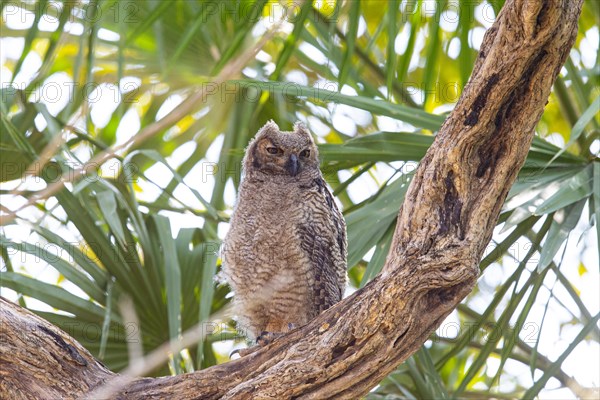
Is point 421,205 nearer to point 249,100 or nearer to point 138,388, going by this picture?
point 138,388

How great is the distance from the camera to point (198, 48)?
19.9 feet

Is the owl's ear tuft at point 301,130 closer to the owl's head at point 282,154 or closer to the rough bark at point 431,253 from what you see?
the owl's head at point 282,154

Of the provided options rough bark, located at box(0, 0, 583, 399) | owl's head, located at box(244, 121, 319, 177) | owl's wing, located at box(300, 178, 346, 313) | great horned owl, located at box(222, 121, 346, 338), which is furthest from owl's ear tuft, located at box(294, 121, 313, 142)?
rough bark, located at box(0, 0, 583, 399)

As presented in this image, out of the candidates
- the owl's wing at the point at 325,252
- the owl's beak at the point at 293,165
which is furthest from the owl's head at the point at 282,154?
the owl's wing at the point at 325,252

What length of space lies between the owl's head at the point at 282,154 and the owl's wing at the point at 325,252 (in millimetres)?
328

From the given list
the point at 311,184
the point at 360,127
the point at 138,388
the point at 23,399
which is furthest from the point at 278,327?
the point at 360,127

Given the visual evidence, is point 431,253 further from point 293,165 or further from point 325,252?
point 293,165

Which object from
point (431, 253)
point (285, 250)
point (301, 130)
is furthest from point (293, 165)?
point (431, 253)

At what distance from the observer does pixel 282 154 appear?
15.2ft

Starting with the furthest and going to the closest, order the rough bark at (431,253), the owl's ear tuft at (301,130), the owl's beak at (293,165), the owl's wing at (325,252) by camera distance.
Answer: the owl's ear tuft at (301,130)
the owl's beak at (293,165)
the owl's wing at (325,252)
the rough bark at (431,253)

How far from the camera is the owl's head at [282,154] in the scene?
4559 millimetres

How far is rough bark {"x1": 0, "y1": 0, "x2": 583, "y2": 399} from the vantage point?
117 inches

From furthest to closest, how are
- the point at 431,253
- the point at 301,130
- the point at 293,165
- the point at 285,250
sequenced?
the point at 301,130 < the point at 293,165 < the point at 285,250 < the point at 431,253

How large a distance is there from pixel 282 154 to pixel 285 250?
0.67 metres
